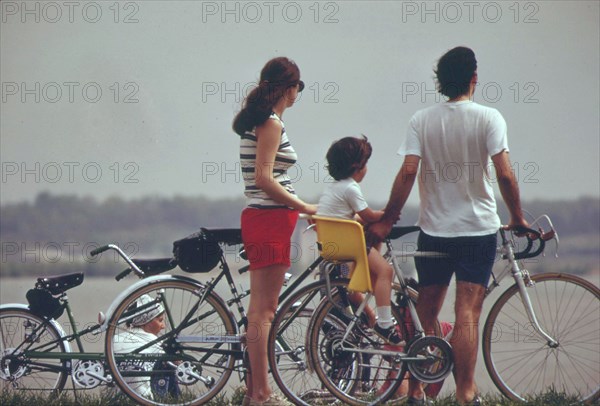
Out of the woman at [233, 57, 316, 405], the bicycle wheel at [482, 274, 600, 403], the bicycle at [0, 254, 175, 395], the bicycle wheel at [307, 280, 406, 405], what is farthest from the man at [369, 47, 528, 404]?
the bicycle at [0, 254, 175, 395]

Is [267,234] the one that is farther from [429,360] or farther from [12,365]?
[12,365]

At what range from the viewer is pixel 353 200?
16.4ft

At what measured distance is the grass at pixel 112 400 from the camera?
17.3 feet

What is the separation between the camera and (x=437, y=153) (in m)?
4.94

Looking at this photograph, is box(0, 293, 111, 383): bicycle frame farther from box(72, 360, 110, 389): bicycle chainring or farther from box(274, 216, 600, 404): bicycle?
box(274, 216, 600, 404): bicycle

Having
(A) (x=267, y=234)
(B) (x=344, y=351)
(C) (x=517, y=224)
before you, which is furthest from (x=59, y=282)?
(C) (x=517, y=224)

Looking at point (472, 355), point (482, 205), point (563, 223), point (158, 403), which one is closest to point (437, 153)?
point (482, 205)

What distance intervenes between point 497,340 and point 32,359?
2450mm

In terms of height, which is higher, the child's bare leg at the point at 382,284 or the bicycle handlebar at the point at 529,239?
the bicycle handlebar at the point at 529,239

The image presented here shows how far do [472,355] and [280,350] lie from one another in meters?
0.95

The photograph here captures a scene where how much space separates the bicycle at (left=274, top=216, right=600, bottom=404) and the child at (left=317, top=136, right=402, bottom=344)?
95mm

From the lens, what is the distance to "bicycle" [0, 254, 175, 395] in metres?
5.55

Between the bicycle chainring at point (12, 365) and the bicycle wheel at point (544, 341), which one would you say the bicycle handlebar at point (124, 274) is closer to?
the bicycle chainring at point (12, 365)

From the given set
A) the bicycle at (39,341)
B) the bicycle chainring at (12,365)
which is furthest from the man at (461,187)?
the bicycle chainring at (12,365)
